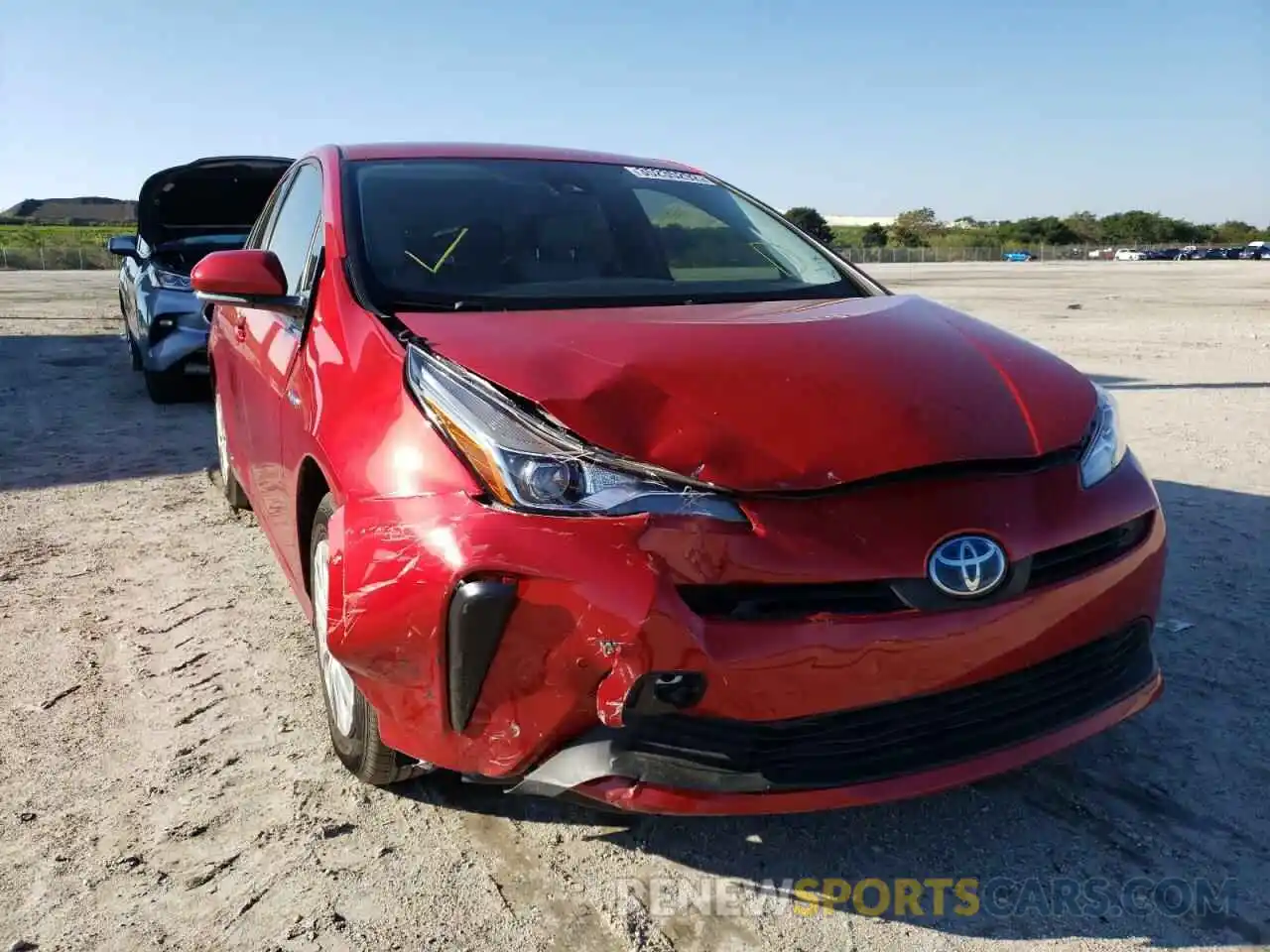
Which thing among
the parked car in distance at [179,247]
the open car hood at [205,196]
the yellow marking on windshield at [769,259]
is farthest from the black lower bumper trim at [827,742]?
the open car hood at [205,196]

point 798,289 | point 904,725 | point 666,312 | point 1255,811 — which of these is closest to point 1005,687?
point 904,725

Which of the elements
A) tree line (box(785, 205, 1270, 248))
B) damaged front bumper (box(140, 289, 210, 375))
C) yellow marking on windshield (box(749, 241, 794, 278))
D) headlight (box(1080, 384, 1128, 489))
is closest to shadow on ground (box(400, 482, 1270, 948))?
headlight (box(1080, 384, 1128, 489))

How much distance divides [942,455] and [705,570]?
0.54 meters

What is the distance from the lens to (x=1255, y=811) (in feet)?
7.85

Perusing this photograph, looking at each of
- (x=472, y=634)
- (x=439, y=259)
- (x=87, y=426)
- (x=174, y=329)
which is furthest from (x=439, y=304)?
(x=174, y=329)

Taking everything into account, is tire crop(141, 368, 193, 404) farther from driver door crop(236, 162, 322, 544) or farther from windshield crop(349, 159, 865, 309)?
windshield crop(349, 159, 865, 309)

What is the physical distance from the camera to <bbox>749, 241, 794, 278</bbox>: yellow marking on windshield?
3.19 metres

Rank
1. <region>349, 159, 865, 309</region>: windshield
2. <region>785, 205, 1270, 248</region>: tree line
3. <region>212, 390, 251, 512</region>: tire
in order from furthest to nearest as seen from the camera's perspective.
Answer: <region>785, 205, 1270, 248</region>: tree line → <region>212, 390, 251, 512</region>: tire → <region>349, 159, 865, 309</region>: windshield

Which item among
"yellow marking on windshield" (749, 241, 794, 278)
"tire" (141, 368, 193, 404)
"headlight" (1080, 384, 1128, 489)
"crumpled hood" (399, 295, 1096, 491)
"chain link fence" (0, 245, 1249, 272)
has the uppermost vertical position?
"yellow marking on windshield" (749, 241, 794, 278)

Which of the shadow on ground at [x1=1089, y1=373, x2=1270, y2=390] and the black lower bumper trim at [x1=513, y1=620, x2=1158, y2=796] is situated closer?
the black lower bumper trim at [x1=513, y1=620, x2=1158, y2=796]

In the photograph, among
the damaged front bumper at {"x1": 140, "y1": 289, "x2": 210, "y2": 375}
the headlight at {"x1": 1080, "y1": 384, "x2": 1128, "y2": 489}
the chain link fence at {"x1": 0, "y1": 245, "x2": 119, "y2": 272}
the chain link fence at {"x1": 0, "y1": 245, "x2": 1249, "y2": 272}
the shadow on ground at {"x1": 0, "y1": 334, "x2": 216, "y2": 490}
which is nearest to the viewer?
the headlight at {"x1": 1080, "y1": 384, "x2": 1128, "y2": 489}

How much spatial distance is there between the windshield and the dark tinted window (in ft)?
0.75

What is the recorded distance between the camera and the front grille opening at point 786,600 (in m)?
1.84

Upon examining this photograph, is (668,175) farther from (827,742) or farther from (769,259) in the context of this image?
(827,742)
